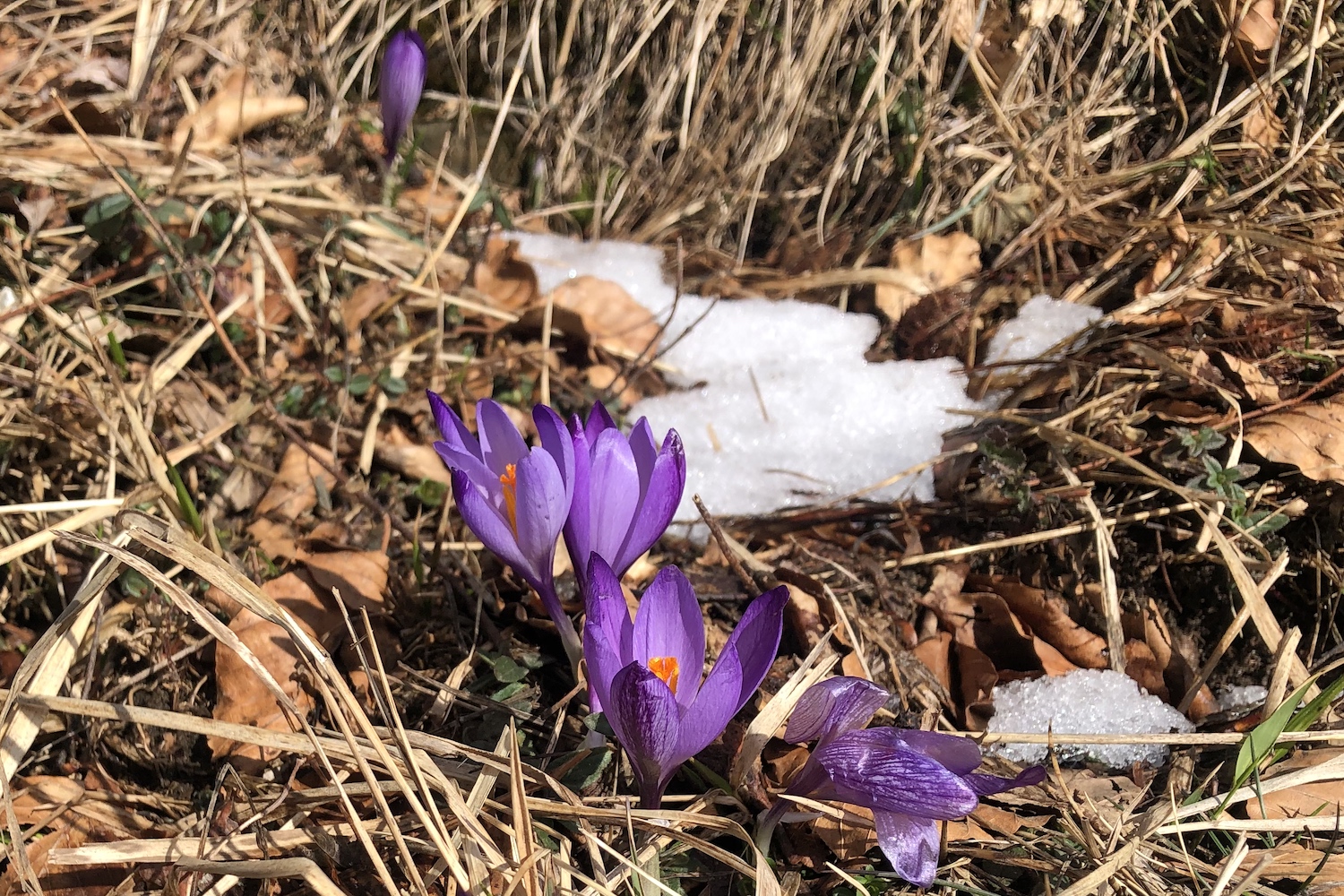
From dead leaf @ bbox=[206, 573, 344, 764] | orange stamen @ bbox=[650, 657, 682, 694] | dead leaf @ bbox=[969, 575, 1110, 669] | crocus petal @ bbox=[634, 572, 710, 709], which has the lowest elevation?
dead leaf @ bbox=[206, 573, 344, 764]

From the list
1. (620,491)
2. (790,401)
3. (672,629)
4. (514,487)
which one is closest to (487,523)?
(514,487)

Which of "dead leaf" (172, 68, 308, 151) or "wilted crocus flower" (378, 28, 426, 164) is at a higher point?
"wilted crocus flower" (378, 28, 426, 164)

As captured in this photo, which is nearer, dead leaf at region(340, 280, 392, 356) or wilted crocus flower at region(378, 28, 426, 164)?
wilted crocus flower at region(378, 28, 426, 164)

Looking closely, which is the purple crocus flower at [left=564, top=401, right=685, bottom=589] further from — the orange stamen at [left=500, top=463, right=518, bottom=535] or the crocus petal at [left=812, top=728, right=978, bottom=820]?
the crocus petal at [left=812, top=728, right=978, bottom=820]

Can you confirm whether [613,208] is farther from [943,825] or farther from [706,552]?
[943,825]

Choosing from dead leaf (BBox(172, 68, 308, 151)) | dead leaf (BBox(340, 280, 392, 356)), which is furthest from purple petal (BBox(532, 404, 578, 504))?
dead leaf (BBox(172, 68, 308, 151))

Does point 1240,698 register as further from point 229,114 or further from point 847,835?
point 229,114
